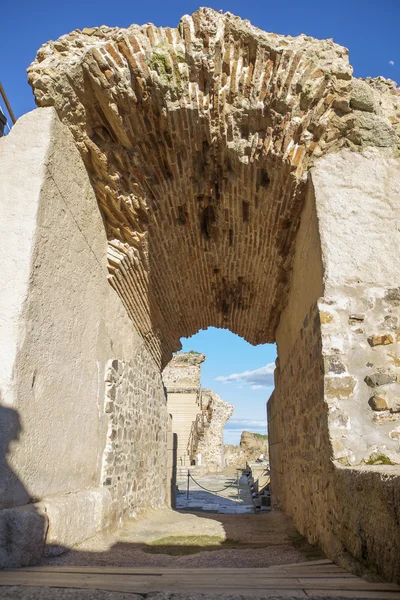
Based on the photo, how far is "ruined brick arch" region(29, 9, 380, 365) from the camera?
12.6ft

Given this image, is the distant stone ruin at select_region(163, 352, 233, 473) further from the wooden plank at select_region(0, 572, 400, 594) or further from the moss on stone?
the wooden plank at select_region(0, 572, 400, 594)

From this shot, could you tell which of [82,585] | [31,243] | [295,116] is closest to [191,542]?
[82,585]

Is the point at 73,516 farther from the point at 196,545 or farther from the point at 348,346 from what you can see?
the point at 348,346

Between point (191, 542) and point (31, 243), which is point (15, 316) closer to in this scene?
point (31, 243)

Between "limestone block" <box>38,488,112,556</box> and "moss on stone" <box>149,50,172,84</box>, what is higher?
"moss on stone" <box>149,50,172,84</box>

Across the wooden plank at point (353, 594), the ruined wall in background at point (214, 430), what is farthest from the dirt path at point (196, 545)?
the ruined wall in background at point (214, 430)

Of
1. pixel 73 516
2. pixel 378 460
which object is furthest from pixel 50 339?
pixel 378 460

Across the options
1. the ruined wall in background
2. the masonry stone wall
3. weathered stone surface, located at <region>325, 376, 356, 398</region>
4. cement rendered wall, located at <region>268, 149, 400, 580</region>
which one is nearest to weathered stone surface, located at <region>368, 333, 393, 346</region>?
cement rendered wall, located at <region>268, 149, 400, 580</region>

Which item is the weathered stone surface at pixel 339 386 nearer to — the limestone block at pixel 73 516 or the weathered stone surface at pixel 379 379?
the weathered stone surface at pixel 379 379

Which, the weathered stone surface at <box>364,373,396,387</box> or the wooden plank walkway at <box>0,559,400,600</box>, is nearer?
the wooden plank walkway at <box>0,559,400,600</box>

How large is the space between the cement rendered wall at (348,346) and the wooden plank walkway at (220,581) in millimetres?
275

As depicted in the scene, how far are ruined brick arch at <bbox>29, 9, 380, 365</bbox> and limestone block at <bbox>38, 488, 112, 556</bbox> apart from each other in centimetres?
217

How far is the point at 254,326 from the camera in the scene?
7.56 meters

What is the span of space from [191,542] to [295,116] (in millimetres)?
4103
